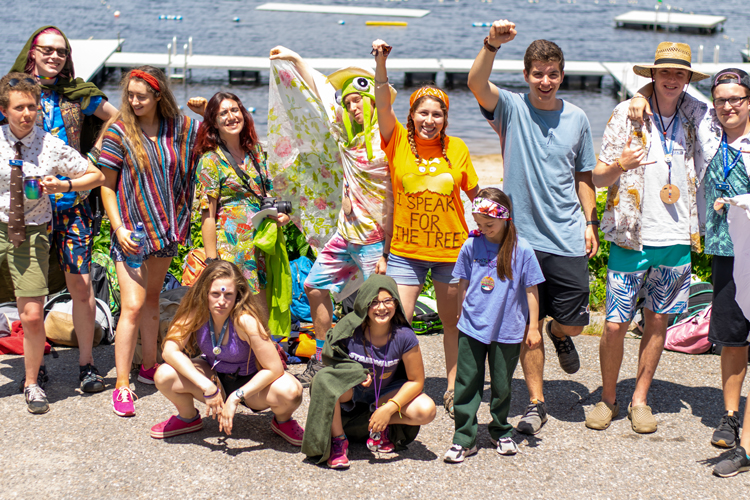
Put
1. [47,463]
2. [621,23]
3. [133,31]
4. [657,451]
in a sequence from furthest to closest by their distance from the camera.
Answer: [621,23] → [133,31] → [657,451] → [47,463]

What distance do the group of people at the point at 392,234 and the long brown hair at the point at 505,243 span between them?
0.01 metres

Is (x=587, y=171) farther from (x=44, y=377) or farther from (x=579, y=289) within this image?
(x=44, y=377)

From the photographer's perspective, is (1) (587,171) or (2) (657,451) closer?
(2) (657,451)

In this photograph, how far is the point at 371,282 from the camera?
151 inches

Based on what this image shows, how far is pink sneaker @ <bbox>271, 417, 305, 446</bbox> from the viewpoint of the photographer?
403 cm

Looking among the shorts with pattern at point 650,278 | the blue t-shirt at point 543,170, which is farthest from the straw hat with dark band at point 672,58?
the shorts with pattern at point 650,278

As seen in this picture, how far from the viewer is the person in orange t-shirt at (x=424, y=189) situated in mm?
4203

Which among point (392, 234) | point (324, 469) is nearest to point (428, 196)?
point (392, 234)

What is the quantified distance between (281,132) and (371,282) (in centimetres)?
184

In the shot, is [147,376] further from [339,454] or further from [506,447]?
[506,447]

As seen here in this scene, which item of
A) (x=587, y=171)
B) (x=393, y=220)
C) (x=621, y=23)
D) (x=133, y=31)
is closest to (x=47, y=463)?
(x=393, y=220)

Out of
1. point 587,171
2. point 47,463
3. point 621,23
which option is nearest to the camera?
point 47,463

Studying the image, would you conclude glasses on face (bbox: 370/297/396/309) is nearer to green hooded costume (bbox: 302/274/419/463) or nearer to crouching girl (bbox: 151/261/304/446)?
green hooded costume (bbox: 302/274/419/463)

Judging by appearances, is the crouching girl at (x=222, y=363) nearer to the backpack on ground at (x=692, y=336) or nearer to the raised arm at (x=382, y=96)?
the raised arm at (x=382, y=96)
